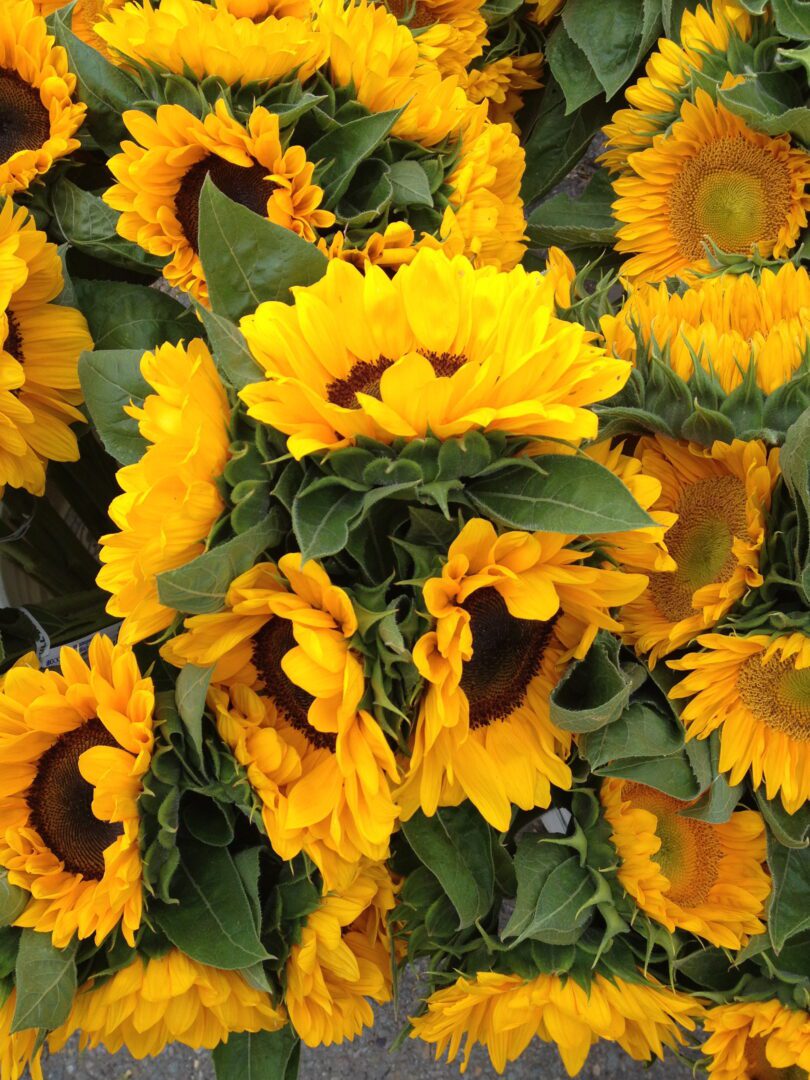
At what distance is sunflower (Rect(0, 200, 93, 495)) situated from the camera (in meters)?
0.62

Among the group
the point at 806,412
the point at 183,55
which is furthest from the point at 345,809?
the point at 183,55

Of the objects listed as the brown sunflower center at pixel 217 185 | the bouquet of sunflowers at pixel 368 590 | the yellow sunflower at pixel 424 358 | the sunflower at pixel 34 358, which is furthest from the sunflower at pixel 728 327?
the sunflower at pixel 34 358

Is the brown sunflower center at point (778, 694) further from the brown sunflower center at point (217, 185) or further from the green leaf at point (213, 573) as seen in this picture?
the brown sunflower center at point (217, 185)

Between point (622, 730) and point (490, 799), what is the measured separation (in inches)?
3.6

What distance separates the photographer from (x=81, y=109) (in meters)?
0.69

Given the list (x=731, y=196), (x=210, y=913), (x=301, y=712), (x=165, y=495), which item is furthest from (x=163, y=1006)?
(x=731, y=196)

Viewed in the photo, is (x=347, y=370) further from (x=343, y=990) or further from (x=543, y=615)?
(x=343, y=990)

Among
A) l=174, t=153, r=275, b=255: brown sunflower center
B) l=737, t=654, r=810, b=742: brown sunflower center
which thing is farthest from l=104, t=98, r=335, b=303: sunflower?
l=737, t=654, r=810, b=742: brown sunflower center

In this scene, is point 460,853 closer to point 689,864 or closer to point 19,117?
point 689,864

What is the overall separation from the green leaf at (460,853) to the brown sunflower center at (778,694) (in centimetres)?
17

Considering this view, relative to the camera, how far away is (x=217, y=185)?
69 cm

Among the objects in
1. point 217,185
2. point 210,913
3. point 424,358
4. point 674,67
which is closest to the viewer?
point 424,358

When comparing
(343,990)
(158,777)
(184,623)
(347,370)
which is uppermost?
(347,370)

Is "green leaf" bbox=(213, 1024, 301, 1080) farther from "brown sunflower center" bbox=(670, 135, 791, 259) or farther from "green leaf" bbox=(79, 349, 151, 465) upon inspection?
"brown sunflower center" bbox=(670, 135, 791, 259)
